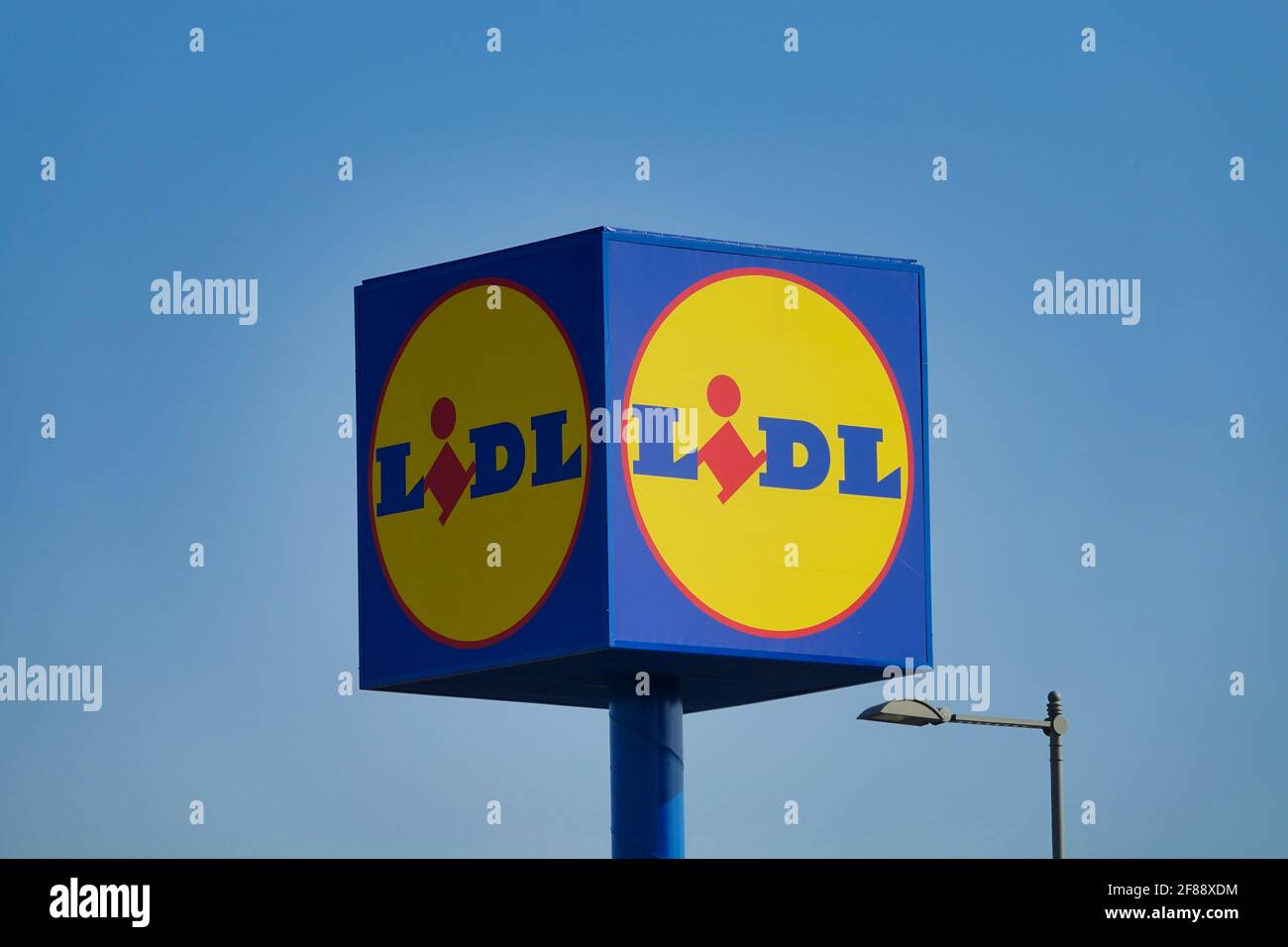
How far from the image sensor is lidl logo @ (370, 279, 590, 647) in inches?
1700

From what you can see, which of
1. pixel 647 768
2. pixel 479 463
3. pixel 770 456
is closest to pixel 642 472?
pixel 770 456

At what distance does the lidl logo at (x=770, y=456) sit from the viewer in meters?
43.1

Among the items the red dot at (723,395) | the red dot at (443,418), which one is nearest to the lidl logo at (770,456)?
the red dot at (723,395)

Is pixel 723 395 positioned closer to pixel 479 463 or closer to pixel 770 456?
pixel 770 456

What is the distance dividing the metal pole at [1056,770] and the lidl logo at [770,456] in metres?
2.90

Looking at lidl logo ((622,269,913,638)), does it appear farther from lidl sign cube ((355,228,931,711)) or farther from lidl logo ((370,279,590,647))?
lidl logo ((370,279,590,647))

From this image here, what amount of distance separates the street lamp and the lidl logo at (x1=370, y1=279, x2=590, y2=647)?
182 inches

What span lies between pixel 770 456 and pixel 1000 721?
4.64 metres

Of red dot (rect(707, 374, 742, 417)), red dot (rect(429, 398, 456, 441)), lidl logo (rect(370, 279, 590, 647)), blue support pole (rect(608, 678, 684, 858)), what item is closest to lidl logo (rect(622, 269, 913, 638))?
red dot (rect(707, 374, 742, 417))

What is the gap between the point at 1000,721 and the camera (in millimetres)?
43188

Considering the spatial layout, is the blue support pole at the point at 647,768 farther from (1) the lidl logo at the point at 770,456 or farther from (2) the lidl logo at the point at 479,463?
(2) the lidl logo at the point at 479,463
